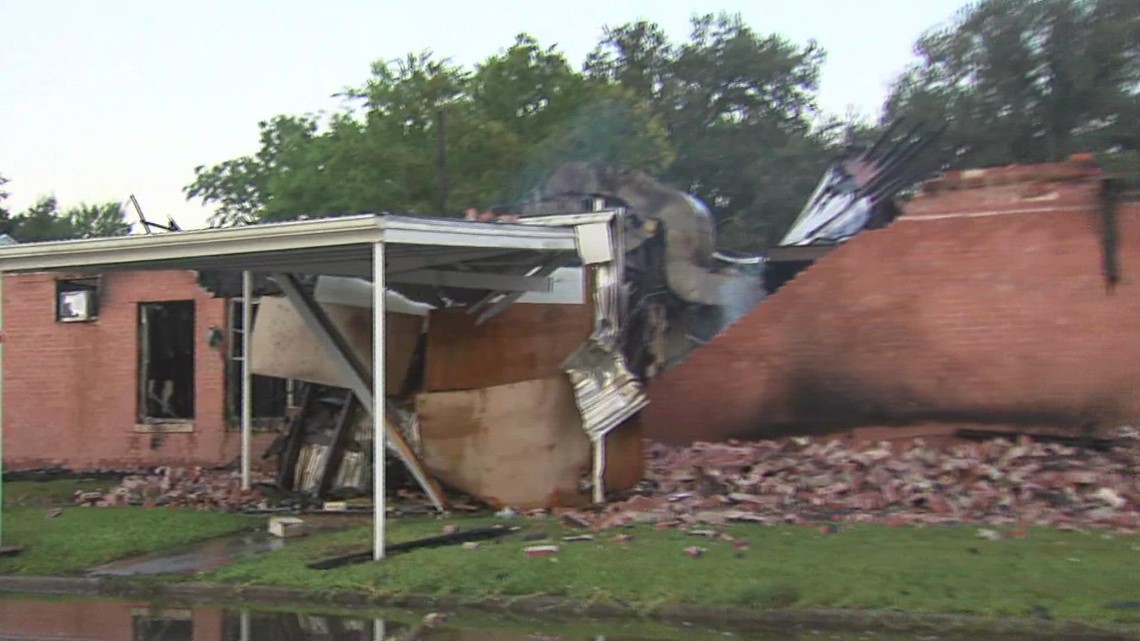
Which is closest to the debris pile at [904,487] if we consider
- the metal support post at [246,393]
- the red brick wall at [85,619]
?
the red brick wall at [85,619]

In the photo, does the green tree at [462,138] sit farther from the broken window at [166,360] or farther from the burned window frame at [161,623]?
the burned window frame at [161,623]

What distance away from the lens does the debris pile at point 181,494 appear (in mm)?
14211

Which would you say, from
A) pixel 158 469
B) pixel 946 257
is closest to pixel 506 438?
pixel 946 257

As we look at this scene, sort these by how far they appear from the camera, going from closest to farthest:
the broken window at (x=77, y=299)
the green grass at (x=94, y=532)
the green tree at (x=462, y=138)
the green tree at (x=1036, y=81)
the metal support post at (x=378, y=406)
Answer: the metal support post at (x=378, y=406) → the green grass at (x=94, y=532) → the broken window at (x=77, y=299) → the green tree at (x=1036, y=81) → the green tree at (x=462, y=138)

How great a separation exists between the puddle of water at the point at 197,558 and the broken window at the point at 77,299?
7810 mm

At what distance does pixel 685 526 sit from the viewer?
419 inches

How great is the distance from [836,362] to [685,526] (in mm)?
4555

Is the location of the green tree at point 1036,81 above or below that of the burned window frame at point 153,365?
above

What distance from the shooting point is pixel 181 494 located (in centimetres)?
1471

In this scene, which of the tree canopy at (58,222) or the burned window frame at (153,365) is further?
the tree canopy at (58,222)

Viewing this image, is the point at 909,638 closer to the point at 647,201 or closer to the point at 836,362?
the point at 836,362

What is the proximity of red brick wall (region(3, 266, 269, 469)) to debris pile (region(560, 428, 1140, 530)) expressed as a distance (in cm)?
788

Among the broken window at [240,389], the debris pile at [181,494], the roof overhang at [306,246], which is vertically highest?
the roof overhang at [306,246]

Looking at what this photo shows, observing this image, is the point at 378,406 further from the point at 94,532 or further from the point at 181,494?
the point at 181,494
